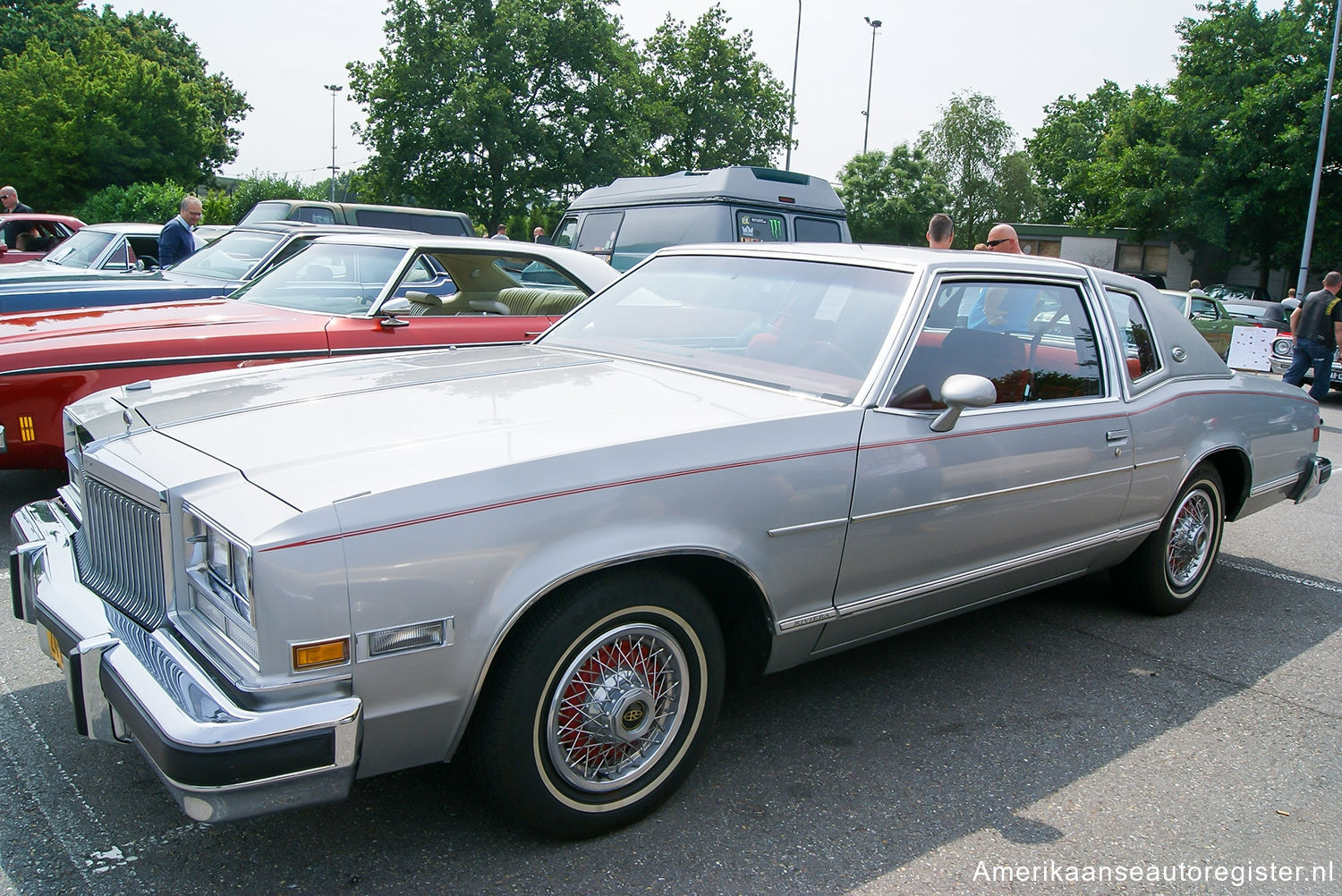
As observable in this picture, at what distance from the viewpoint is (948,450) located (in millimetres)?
3172

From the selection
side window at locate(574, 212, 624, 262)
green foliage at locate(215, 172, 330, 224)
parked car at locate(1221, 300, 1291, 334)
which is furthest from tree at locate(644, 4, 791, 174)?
side window at locate(574, 212, 624, 262)

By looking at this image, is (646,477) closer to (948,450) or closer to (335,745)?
(335,745)

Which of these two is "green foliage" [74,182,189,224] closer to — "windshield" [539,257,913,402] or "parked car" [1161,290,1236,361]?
"parked car" [1161,290,1236,361]

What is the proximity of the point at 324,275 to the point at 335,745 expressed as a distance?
483cm

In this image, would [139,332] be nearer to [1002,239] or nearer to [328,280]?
[328,280]

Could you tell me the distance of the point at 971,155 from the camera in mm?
51531

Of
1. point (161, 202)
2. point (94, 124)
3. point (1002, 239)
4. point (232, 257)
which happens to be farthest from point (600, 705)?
point (94, 124)

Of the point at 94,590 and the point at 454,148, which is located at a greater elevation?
the point at 454,148

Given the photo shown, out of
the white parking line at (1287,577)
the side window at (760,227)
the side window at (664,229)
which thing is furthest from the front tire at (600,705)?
the side window at (760,227)

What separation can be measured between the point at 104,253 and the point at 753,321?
9984 mm

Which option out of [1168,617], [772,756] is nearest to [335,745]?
[772,756]

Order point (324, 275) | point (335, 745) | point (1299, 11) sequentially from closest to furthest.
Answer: point (335, 745)
point (324, 275)
point (1299, 11)

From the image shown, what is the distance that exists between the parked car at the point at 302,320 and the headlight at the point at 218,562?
9.11 ft

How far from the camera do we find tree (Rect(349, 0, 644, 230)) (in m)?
34.6
